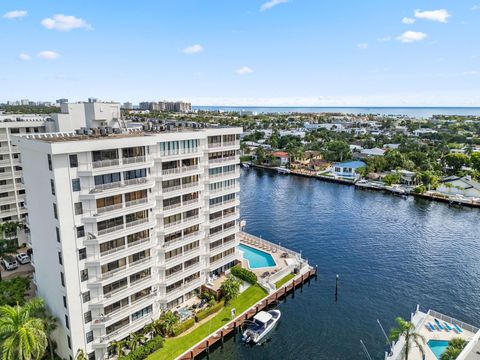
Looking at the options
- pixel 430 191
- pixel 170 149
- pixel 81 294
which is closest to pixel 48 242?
pixel 81 294

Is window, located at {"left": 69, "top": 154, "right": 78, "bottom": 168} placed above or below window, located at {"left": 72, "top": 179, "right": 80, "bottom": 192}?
above

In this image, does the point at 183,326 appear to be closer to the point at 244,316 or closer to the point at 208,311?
the point at 208,311

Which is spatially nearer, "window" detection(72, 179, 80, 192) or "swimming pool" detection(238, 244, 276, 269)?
"window" detection(72, 179, 80, 192)

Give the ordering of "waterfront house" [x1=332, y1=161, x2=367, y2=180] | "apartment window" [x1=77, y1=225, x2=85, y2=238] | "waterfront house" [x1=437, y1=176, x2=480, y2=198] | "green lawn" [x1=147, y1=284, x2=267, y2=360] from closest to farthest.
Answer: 1. "apartment window" [x1=77, y1=225, x2=85, y2=238]
2. "green lawn" [x1=147, y1=284, x2=267, y2=360]
3. "waterfront house" [x1=437, y1=176, x2=480, y2=198]
4. "waterfront house" [x1=332, y1=161, x2=367, y2=180]

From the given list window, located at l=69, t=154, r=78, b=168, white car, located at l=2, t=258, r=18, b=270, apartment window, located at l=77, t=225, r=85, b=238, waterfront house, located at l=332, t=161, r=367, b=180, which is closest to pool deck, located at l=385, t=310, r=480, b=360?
apartment window, located at l=77, t=225, r=85, b=238

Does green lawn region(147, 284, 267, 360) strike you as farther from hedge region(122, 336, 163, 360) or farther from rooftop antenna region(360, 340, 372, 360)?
rooftop antenna region(360, 340, 372, 360)

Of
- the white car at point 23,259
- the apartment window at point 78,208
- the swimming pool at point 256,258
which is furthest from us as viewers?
the swimming pool at point 256,258

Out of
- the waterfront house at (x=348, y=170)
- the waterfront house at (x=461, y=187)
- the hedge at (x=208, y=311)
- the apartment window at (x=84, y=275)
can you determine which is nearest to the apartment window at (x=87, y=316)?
the apartment window at (x=84, y=275)

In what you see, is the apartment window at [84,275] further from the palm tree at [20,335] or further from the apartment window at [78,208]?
the apartment window at [78,208]
